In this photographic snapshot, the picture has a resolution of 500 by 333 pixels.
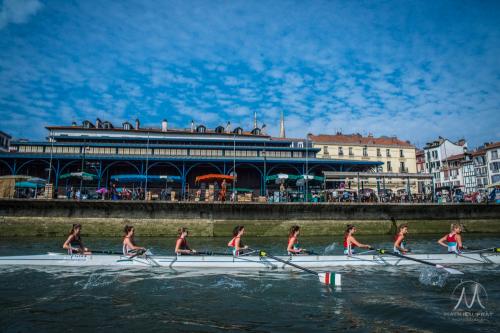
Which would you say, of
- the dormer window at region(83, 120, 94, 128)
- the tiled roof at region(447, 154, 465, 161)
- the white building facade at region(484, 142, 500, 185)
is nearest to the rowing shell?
the dormer window at region(83, 120, 94, 128)

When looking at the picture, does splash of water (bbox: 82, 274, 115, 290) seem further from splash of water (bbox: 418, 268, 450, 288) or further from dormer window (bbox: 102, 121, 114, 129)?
dormer window (bbox: 102, 121, 114, 129)

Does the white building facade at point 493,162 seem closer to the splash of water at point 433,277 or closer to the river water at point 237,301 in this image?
the river water at point 237,301

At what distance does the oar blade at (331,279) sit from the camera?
9.23m

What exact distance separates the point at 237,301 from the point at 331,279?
3.04 metres

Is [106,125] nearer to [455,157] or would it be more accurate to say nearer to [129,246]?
[129,246]

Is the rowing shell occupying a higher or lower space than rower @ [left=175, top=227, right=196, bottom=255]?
lower

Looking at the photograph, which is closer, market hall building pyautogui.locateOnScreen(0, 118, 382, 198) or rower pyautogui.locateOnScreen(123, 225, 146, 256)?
rower pyautogui.locateOnScreen(123, 225, 146, 256)

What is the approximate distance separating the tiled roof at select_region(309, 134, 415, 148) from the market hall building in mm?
12257

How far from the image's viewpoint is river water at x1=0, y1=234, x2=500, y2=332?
20.7ft

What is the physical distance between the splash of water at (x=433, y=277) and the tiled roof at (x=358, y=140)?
4679 centimetres

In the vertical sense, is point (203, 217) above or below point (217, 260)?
above

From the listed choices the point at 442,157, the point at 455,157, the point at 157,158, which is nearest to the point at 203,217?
the point at 157,158

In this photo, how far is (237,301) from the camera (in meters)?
8.00

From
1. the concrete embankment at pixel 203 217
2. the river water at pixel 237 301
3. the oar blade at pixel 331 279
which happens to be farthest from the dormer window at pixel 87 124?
the oar blade at pixel 331 279
